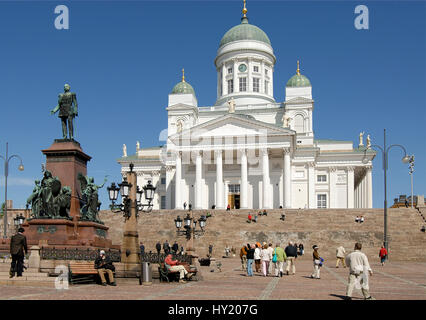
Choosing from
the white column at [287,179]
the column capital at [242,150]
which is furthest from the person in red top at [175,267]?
the column capital at [242,150]

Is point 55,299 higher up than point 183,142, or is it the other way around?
point 183,142

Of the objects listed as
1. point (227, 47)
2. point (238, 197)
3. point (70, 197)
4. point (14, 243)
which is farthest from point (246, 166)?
point (14, 243)

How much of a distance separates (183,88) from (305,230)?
40.5 m

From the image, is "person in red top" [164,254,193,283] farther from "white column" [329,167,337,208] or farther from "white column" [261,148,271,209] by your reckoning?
"white column" [329,167,337,208]

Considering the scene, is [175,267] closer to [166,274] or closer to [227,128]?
[166,274]

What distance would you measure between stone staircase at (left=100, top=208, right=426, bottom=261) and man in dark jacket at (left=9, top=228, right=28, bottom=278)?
25.0 m

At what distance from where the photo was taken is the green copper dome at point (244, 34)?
8231cm

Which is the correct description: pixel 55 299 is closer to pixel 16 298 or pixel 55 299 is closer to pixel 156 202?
pixel 16 298

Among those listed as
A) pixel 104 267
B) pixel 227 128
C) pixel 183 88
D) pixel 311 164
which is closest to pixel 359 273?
pixel 104 267

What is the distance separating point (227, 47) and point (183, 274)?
6814 cm

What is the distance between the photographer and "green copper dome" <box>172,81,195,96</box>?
79500mm

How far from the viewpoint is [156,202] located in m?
75.9

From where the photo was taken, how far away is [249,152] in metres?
63.9

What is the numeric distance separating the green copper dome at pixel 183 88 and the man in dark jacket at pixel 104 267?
212 ft
